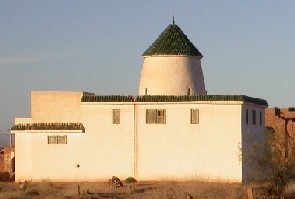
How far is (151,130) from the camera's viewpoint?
43.1 meters

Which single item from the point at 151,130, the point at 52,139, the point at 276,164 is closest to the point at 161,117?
the point at 151,130

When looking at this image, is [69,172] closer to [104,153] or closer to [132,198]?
[104,153]

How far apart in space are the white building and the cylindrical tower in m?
0.05

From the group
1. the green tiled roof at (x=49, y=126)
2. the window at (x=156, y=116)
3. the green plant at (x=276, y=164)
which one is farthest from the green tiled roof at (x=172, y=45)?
the green plant at (x=276, y=164)

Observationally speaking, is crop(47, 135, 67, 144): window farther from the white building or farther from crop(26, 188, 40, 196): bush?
crop(26, 188, 40, 196): bush

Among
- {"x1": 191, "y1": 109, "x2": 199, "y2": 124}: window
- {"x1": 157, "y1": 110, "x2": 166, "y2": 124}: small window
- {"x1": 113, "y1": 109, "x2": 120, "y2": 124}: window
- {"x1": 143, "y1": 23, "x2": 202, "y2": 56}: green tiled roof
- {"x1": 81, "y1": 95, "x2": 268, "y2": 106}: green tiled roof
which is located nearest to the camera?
{"x1": 81, "y1": 95, "x2": 268, "y2": 106}: green tiled roof

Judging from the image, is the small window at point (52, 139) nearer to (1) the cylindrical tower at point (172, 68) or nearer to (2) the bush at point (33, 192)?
(2) the bush at point (33, 192)

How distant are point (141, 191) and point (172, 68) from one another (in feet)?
28.0

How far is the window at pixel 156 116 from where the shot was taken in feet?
141

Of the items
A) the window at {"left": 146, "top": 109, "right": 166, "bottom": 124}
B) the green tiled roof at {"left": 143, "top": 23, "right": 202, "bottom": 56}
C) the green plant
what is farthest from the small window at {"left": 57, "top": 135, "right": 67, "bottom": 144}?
the green plant

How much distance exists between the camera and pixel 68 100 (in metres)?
45.1

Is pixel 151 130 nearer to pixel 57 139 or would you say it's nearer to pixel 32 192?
pixel 57 139

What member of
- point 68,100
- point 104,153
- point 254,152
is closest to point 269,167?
point 254,152

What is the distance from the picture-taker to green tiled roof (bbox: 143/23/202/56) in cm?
4547
